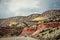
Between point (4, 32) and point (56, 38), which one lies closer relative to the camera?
point (56, 38)

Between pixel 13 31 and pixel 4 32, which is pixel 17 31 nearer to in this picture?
pixel 13 31

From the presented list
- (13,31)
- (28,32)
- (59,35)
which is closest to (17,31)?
(13,31)

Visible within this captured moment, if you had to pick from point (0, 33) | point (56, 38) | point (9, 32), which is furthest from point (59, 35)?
point (9, 32)

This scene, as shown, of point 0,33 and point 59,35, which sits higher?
point 59,35

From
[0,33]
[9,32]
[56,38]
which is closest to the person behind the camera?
[56,38]

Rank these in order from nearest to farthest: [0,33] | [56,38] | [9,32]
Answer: [56,38], [0,33], [9,32]

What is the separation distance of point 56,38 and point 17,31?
4087 inches

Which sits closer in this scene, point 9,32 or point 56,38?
point 56,38

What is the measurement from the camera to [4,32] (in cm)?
14550

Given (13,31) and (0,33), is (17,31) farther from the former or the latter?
(0,33)

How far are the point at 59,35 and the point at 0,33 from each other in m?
84.7

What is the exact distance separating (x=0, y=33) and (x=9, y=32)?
45.8ft

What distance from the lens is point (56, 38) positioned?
2343 inches

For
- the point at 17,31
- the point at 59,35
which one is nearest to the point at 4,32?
the point at 17,31
